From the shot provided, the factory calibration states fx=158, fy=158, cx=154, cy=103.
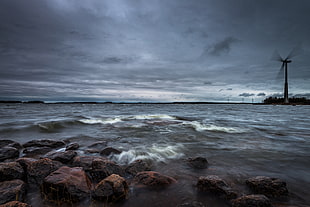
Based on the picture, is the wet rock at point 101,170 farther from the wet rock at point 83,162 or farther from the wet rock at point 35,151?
the wet rock at point 35,151

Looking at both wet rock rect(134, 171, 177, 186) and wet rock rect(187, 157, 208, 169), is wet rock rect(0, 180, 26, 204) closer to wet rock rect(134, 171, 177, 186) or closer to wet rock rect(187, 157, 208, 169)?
wet rock rect(134, 171, 177, 186)

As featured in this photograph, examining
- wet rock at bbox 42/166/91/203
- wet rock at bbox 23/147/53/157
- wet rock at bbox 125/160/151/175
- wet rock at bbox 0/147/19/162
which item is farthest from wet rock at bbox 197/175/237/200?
wet rock at bbox 0/147/19/162

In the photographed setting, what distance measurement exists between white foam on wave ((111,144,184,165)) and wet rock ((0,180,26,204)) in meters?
2.60

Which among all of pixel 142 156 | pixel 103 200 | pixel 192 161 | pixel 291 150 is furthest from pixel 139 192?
pixel 291 150

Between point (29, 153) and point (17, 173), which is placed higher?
point (17, 173)

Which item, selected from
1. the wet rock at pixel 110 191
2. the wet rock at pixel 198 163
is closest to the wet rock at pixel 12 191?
the wet rock at pixel 110 191

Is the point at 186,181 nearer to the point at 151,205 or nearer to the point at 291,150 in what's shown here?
the point at 151,205

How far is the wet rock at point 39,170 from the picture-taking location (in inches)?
136

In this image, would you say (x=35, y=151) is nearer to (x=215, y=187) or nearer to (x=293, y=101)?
(x=215, y=187)

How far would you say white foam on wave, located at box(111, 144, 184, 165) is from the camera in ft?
18.0

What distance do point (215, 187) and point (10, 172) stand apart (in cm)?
435

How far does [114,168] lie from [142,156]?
1944 mm

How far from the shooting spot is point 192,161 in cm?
486

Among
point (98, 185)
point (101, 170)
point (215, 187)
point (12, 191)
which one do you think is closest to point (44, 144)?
point (12, 191)
